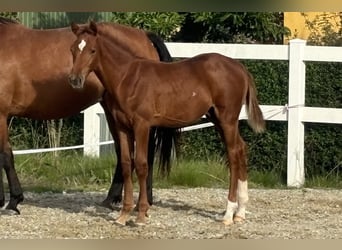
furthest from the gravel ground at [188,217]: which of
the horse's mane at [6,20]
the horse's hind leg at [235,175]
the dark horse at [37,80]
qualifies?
the horse's mane at [6,20]

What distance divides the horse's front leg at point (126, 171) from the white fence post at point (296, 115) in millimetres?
3021

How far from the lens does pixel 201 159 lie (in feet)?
27.9

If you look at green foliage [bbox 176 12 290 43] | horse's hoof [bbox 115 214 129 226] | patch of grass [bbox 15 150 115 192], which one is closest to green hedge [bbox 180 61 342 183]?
green foliage [bbox 176 12 290 43]

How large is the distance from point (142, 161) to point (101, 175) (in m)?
2.92

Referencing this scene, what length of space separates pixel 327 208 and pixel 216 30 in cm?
416

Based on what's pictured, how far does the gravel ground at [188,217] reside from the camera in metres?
4.93

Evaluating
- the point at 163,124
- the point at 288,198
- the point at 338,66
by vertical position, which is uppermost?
the point at 338,66

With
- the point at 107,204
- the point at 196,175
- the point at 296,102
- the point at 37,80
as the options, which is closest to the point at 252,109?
the point at 107,204

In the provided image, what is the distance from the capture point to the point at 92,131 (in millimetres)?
8695

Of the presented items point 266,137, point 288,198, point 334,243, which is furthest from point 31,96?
point 334,243

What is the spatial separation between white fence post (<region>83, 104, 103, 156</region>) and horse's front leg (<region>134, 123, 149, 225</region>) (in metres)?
3.42

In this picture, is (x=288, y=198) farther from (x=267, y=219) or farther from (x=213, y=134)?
(x=213, y=134)

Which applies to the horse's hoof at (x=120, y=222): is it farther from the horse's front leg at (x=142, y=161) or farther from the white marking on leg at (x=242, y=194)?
the white marking on leg at (x=242, y=194)

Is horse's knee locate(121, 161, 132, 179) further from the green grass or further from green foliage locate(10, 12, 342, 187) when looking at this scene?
green foliage locate(10, 12, 342, 187)
